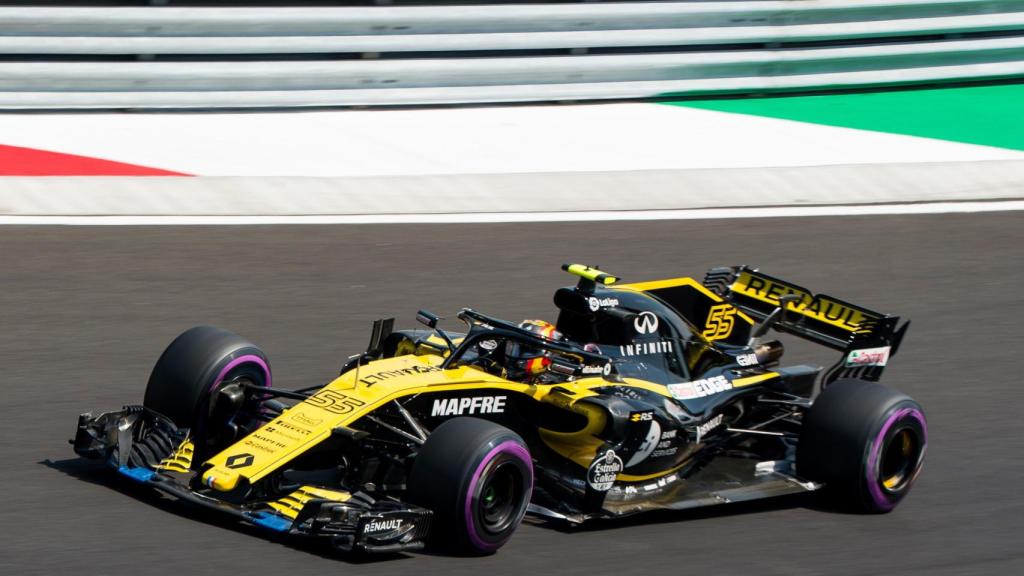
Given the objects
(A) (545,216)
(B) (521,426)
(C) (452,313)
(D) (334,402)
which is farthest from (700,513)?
(A) (545,216)

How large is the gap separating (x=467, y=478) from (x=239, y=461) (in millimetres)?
A: 999

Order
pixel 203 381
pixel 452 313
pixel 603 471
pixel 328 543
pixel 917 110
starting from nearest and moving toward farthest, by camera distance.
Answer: pixel 328 543, pixel 603 471, pixel 203 381, pixel 452 313, pixel 917 110

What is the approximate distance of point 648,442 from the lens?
711cm

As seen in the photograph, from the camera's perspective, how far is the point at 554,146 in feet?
45.8

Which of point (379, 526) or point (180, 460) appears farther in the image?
point (180, 460)

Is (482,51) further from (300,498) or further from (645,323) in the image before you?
(300,498)

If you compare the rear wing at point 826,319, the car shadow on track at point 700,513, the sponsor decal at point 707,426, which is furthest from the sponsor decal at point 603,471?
the rear wing at point 826,319

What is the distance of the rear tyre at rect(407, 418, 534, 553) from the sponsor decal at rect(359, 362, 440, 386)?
56 centimetres

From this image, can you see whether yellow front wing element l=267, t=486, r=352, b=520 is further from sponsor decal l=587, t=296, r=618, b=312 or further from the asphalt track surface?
sponsor decal l=587, t=296, r=618, b=312

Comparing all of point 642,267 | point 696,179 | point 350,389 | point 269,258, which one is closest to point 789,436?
point 350,389

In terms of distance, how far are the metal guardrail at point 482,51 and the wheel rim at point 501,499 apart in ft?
27.1

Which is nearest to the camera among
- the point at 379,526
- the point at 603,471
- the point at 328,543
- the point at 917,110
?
the point at 379,526

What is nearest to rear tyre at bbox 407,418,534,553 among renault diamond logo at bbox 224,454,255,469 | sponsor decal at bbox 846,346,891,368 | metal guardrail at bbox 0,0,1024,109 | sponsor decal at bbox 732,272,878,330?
renault diamond logo at bbox 224,454,255,469

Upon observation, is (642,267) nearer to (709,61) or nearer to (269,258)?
(269,258)
